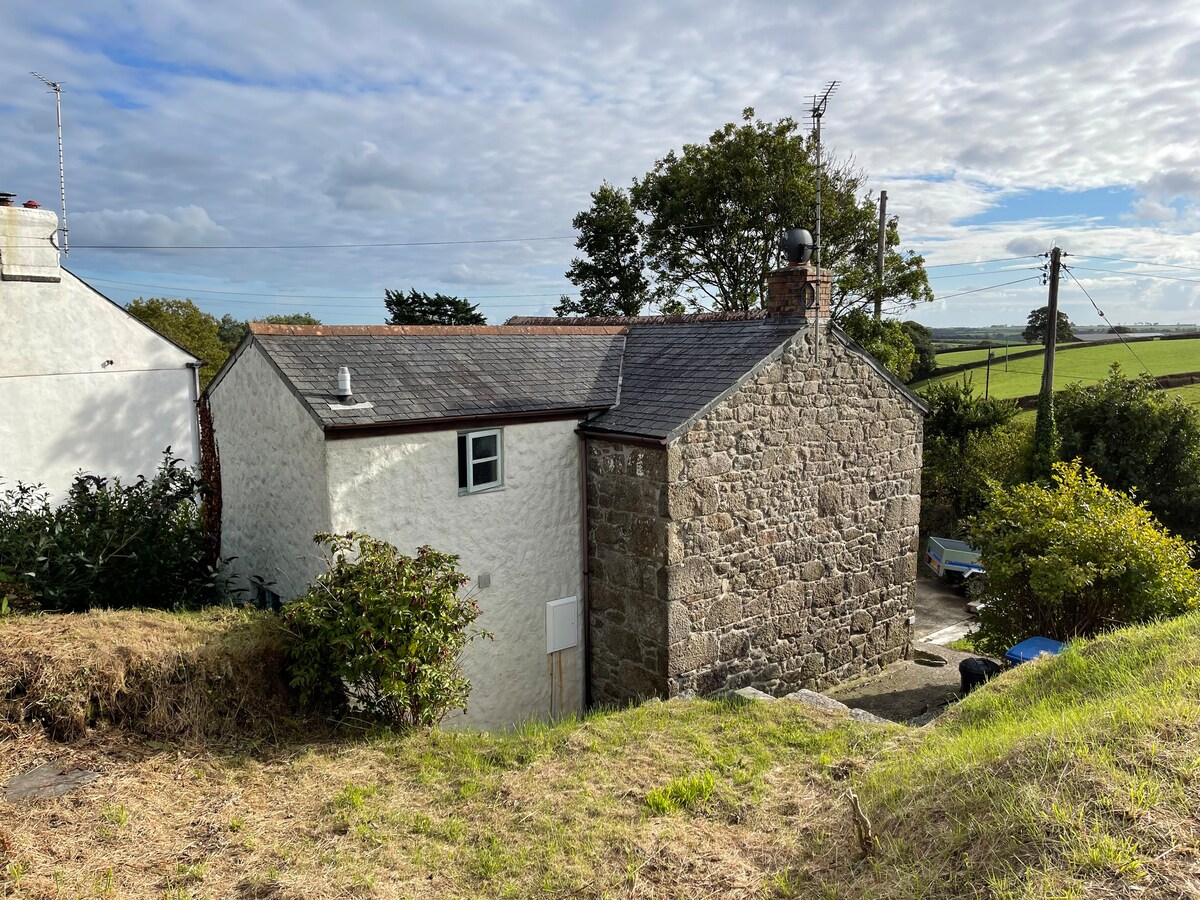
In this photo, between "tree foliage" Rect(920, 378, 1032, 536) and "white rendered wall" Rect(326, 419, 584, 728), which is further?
"tree foliage" Rect(920, 378, 1032, 536)

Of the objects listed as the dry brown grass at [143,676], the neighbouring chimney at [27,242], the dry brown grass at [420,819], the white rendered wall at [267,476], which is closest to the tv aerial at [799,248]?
the dry brown grass at [420,819]

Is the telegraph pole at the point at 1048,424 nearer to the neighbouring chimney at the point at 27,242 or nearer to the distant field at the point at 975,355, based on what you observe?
the neighbouring chimney at the point at 27,242

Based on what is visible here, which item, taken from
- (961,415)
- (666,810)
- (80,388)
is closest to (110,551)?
(666,810)

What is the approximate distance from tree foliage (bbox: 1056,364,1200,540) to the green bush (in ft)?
65.5

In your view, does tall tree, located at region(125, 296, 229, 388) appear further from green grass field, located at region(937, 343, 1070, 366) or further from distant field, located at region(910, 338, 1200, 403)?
green grass field, located at region(937, 343, 1070, 366)

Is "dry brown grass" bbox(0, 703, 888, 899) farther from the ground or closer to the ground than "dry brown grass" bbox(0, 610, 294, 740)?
closer to the ground

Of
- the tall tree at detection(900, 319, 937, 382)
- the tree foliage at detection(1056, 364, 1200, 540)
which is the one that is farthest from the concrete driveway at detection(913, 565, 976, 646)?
the tall tree at detection(900, 319, 937, 382)

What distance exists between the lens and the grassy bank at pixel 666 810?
4625 mm

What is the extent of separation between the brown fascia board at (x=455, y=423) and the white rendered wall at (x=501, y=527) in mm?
85

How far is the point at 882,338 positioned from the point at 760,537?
61.3 ft

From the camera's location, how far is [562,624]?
11.4m

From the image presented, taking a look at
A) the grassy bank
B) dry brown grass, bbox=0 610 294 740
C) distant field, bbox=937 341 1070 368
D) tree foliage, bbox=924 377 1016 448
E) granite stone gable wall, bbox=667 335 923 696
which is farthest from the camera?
distant field, bbox=937 341 1070 368

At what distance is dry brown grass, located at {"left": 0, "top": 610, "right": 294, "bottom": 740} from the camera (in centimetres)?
678

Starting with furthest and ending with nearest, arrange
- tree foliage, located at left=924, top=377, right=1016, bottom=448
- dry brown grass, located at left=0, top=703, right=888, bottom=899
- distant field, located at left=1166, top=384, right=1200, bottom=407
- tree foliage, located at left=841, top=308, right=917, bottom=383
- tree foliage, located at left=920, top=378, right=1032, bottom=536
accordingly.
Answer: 1. distant field, located at left=1166, top=384, right=1200, bottom=407
2. tree foliage, located at left=841, top=308, right=917, bottom=383
3. tree foliage, located at left=924, top=377, right=1016, bottom=448
4. tree foliage, located at left=920, top=378, right=1032, bottom=536
5. dry brown grass, located at left=0, top=703, right=888, bottom=899
